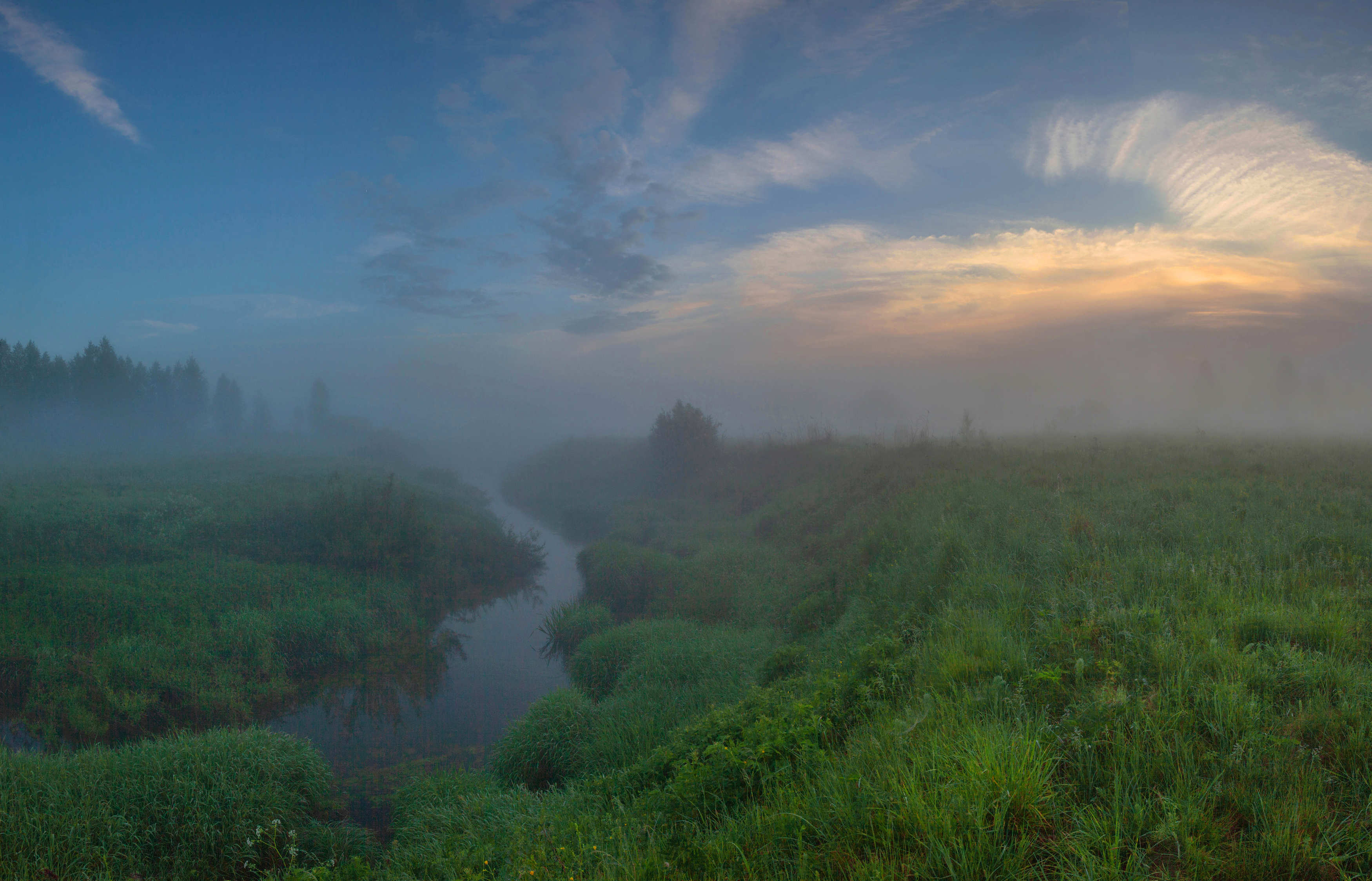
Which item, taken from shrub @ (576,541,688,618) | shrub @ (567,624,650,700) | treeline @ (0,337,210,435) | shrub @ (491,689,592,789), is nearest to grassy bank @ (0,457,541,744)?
shrub @ (576,541,688,618)

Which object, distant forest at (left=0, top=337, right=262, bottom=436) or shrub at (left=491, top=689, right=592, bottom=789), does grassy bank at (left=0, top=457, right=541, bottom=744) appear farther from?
distant forest at (left=0, top=337, right=262, bottom=436)

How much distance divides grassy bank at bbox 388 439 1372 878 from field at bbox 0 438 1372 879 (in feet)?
0.09

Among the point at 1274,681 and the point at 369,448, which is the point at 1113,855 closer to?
the point at 1274,681

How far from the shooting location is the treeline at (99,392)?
54.3 m

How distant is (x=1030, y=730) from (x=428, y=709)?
14.9 m

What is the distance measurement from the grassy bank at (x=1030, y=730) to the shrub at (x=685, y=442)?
102 ft

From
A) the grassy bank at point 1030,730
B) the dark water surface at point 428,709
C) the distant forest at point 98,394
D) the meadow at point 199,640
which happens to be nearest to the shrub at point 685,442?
the meadow at point 199,640

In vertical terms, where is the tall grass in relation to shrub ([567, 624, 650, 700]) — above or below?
above

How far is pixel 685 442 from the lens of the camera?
1742 inches

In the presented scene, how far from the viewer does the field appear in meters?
3.16

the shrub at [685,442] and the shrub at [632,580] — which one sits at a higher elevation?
the shrub at [685,442]

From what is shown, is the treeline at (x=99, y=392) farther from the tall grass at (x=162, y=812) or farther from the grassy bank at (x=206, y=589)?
the tall grass at (x=162, y=812)

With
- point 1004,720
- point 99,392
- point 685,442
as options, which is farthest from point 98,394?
point 1004,720

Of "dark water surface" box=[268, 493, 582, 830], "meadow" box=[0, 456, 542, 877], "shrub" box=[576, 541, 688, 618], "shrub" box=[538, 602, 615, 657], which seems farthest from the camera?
"shrub" box=[576, 541, 688, 618]
